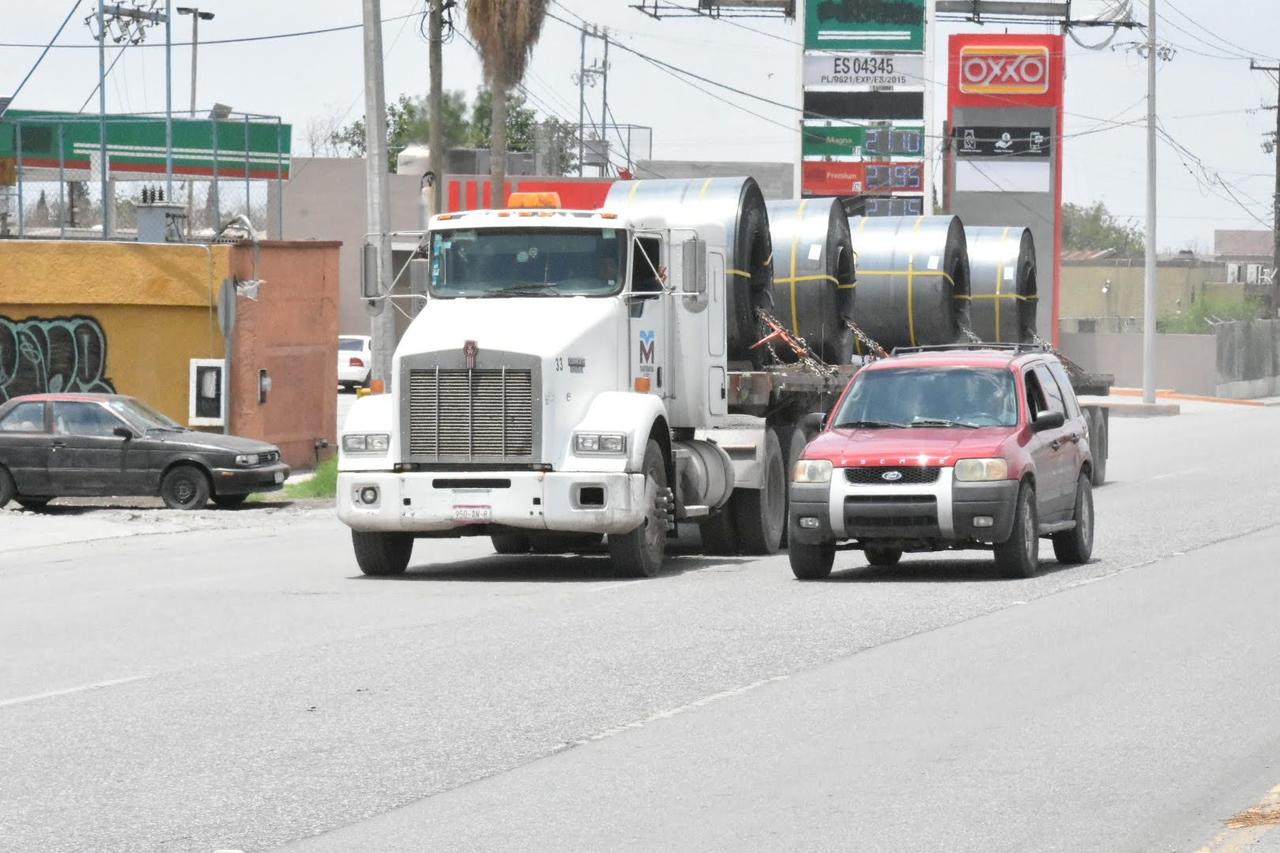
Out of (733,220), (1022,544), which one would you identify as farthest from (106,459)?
(1022,544)

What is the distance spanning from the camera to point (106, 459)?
81.7 feet

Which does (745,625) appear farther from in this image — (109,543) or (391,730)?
(109,543)

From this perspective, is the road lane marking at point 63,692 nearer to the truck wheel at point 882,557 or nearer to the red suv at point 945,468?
the red suv at point 945,468

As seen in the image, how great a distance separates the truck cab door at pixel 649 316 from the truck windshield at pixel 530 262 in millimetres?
247

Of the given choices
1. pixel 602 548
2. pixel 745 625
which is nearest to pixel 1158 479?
pixel 602 548

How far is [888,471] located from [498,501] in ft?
9.87

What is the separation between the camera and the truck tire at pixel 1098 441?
94.9ft

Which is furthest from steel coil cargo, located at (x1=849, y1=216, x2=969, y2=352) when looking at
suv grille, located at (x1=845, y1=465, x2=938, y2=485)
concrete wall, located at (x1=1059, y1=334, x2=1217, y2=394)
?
concrete wall, located at (x1=1059, y1=334, x2=1217, y2=394)

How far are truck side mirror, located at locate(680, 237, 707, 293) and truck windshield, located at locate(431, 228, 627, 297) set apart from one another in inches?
20.2

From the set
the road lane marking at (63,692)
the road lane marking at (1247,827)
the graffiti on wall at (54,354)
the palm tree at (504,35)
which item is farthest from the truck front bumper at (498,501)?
the palm tree at (504,35)

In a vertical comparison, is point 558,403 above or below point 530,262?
below

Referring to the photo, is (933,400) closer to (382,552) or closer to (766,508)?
(766,508)

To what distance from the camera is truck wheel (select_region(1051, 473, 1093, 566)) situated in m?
18.0

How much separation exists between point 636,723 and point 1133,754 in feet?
7.41
